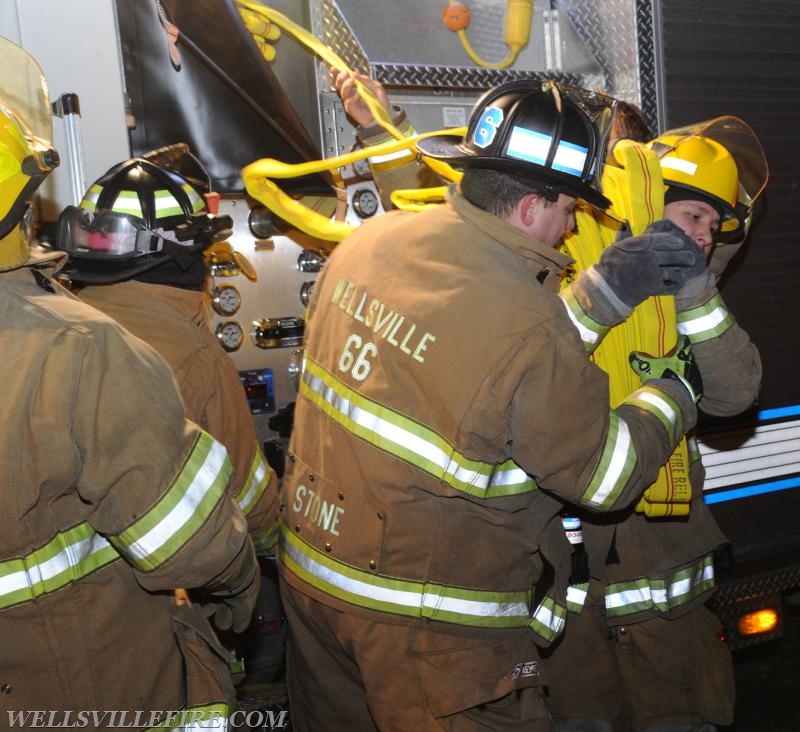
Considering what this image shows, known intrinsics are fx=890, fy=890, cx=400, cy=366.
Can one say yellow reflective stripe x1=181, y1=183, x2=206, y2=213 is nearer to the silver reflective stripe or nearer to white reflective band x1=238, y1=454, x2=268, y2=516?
white reflective band x1=238, y1=454, x2=268, y2=516

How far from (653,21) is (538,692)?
2.84 metres

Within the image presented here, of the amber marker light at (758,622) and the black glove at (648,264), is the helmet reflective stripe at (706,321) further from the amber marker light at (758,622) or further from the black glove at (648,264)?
the amber marker light at (758,622)

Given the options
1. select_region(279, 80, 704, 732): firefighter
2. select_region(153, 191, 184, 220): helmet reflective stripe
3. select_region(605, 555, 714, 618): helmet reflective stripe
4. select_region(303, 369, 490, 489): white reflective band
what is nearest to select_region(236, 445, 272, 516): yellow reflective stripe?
select_region(279, 80, 704, 732): firefighter

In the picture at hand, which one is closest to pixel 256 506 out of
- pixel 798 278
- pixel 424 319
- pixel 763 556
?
pixel 424 319

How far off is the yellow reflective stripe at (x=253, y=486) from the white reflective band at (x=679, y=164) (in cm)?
159

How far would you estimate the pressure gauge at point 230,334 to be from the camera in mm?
3445

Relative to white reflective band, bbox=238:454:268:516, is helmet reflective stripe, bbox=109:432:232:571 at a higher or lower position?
higher

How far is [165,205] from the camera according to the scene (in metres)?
2.74

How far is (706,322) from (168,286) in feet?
5.12

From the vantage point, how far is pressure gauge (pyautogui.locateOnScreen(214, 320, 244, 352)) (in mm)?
3445

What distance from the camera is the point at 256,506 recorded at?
2660 mm

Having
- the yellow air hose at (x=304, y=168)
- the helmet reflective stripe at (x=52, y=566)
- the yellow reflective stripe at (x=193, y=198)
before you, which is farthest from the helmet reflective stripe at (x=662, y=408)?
the yellow reflective stripe at (x=193, y=198)

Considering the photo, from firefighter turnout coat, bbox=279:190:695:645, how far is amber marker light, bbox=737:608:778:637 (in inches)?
70.0

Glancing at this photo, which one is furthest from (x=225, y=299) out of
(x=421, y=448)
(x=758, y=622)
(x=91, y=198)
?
(x=758, y=622)
